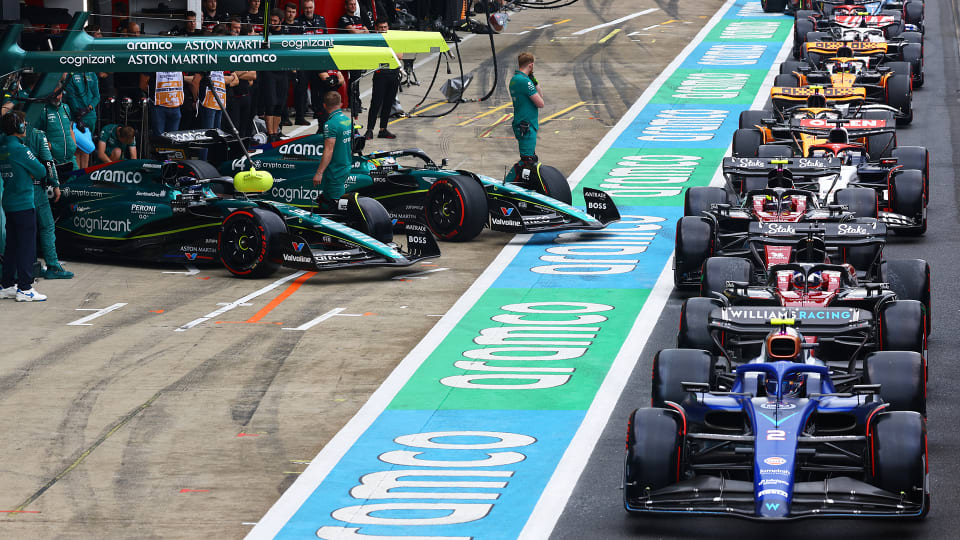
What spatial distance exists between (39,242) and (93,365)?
15.2 feet

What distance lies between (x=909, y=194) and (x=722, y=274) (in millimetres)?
5524

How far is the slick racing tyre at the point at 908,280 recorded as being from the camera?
13484mm

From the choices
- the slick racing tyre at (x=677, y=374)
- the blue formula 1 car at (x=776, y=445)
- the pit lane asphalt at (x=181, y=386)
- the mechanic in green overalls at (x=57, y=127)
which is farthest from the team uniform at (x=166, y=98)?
the blue formula 1 car at (x=776, y=445)

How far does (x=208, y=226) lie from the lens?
1688 cm

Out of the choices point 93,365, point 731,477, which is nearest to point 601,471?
point 731,477

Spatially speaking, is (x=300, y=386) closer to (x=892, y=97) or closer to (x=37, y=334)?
(x=37, y=334)

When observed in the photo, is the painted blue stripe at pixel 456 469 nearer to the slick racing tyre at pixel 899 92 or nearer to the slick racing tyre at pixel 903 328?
the slick racing tyre at pixel 903 328

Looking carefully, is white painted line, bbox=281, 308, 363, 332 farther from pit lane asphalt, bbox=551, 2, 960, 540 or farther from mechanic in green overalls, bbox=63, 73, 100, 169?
mechanic in green overalls, bbox=63, 73, 100, 169

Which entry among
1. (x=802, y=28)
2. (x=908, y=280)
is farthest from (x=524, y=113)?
(x=802, y=28)

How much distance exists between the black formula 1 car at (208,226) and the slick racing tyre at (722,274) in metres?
4.19

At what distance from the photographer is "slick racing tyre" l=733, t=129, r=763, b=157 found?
20812 millimetres

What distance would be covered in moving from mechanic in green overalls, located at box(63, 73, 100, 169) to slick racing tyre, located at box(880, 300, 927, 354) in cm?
1221

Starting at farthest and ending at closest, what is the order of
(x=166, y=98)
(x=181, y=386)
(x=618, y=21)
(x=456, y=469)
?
(x=618, y=21), (x=166, y=98), (x=181, y=386), (x=456, y=469)

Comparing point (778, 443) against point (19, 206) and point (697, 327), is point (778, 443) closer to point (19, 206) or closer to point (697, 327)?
point (697, 327)
